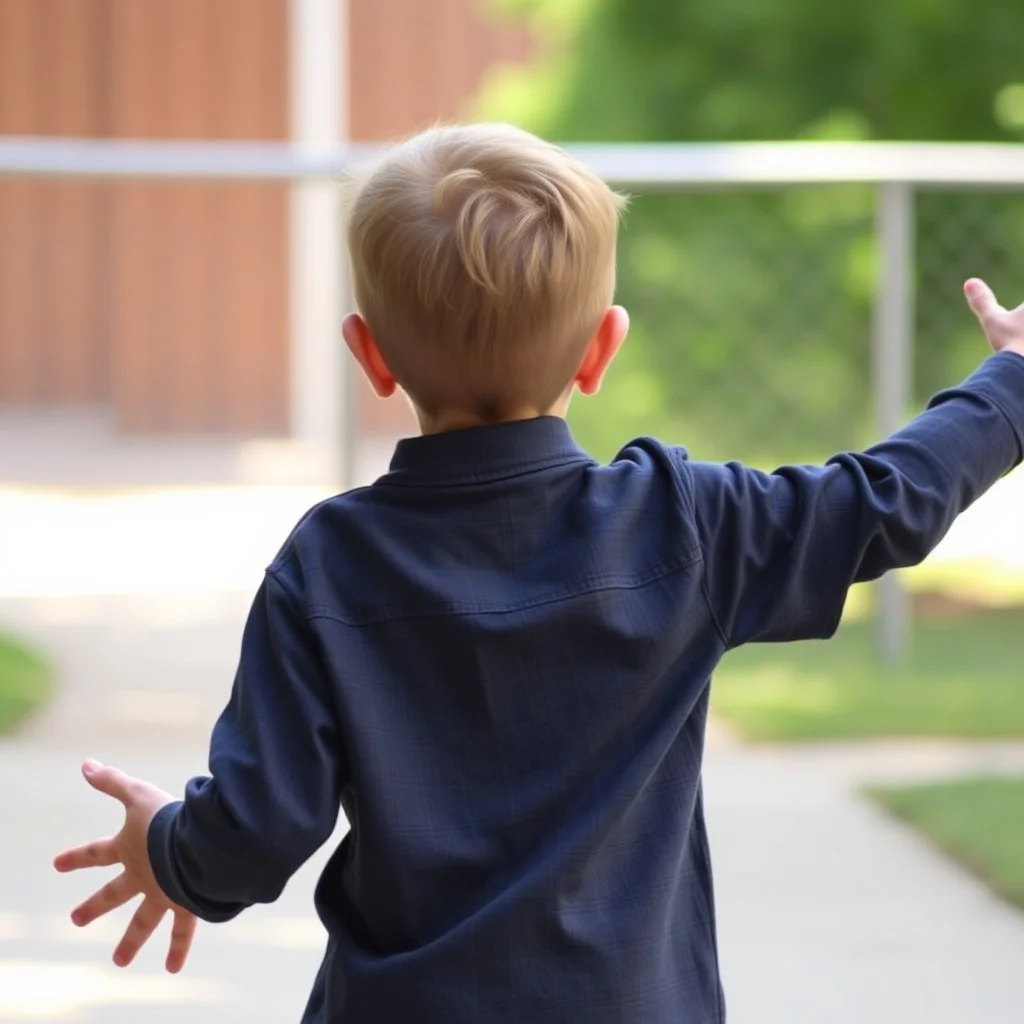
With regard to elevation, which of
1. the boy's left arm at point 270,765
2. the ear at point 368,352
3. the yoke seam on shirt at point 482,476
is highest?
the ear at point 368,352

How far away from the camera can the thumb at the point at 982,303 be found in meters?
1.51

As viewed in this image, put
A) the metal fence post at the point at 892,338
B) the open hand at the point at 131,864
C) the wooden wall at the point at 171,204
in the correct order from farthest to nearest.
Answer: the wooden wall at the point at 171,204, the metal fence post at the point at 892,338, the open hand at the point at 131,864

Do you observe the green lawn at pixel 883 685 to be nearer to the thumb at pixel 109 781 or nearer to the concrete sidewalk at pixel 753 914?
the concrete sidewalk at pixel 753 914

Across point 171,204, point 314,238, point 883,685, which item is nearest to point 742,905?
point 883,685

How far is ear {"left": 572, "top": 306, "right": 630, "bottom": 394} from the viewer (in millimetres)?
1385

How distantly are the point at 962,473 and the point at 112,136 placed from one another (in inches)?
399

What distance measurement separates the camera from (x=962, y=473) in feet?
4.62

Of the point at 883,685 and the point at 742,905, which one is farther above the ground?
the point at 742,905

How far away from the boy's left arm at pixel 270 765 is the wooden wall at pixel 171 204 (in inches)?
340

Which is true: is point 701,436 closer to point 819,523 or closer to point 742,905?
point 742,905

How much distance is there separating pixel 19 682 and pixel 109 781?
3.69m

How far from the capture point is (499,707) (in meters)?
1.30

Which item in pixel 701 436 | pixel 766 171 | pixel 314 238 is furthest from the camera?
pixel 314 238

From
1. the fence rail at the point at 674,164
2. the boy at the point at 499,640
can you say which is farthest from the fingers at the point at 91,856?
the fence rail at the point at 674,164
